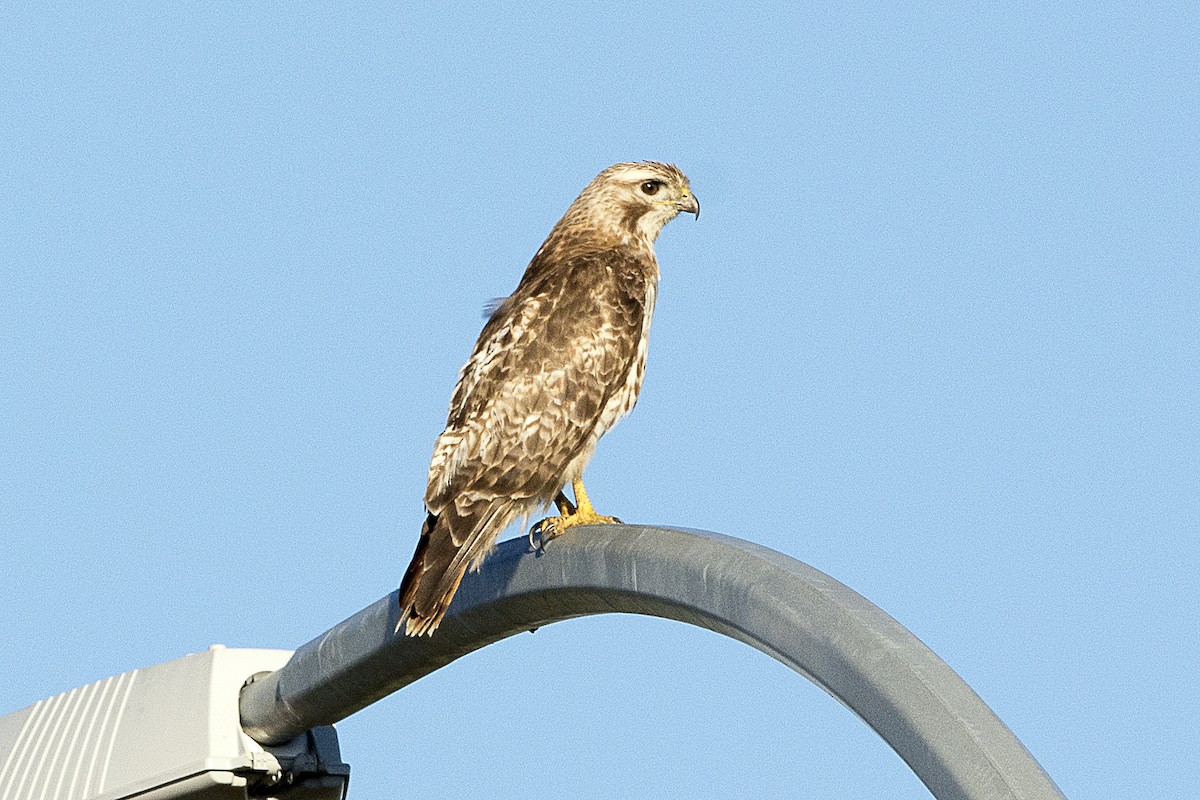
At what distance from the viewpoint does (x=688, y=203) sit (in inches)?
324

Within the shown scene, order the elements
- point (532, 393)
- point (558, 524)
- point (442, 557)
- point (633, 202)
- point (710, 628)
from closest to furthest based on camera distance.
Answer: point (710, 628), point (442, 557), point (558, 524), point (532, 393), point (633, 202)

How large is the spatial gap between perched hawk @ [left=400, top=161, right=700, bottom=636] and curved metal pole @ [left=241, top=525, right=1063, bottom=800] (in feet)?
1.65

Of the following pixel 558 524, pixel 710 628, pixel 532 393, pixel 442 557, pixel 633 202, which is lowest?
pixel 710 628

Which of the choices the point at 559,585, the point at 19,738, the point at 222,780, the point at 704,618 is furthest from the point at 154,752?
the point at 704,618

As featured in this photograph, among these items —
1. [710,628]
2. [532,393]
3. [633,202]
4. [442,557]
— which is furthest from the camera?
[633,202]

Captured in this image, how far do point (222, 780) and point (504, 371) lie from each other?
1.88 meters

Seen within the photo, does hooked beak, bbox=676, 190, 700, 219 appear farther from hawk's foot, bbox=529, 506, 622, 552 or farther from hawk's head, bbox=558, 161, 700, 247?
hawk's foot, bbox=529, 506, 622, 552

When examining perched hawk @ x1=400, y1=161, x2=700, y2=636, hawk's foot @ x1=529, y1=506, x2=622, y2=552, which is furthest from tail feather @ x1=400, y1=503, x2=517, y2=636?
hawk's foot @ x1=529, y1=506, x2=622, y2=552

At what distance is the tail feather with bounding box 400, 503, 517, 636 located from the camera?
557 cm

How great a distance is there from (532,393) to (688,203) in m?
1.50

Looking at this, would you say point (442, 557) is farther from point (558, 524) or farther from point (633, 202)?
point (633, 202)

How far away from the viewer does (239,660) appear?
19.8 feet

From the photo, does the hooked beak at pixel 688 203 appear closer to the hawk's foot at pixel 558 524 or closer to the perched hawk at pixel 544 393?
the perched hawk at pixel 544 393

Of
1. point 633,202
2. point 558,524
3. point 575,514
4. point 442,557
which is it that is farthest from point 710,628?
point 633,202
